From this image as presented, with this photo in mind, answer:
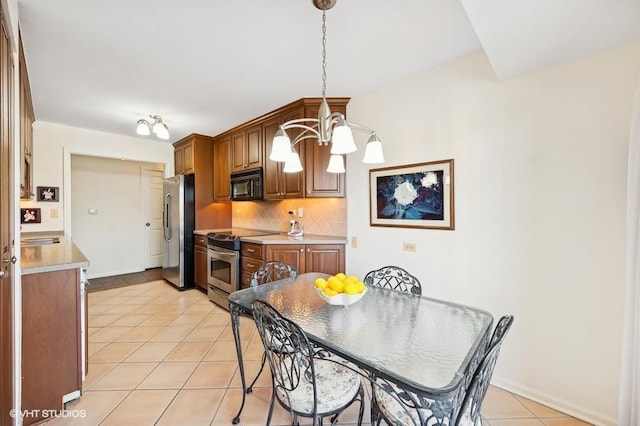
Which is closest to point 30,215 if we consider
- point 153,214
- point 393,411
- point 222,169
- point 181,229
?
point 181,229

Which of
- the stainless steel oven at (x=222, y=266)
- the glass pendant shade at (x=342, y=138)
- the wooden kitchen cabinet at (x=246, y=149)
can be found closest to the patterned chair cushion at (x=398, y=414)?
the glass pendant shade at (x=342, y=138)

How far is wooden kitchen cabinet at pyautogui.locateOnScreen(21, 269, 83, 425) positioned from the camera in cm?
160

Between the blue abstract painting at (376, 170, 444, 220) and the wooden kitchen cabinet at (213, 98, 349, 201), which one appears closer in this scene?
the blue abstract painting at (376, 170, 444, 220)

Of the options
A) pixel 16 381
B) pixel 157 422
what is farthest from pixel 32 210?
pixel 157 422

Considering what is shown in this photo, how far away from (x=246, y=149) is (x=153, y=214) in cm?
314

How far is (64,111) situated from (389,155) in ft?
12.4

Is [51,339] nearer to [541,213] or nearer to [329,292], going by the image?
[329,292]

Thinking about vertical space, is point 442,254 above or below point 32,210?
below

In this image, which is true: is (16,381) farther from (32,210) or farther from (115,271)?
(115,271)

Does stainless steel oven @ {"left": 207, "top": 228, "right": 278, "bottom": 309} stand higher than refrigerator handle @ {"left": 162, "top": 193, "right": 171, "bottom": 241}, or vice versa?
refrigerator handle @ {"left": 162, "top": 193, "right": 171, "bottom": 241}

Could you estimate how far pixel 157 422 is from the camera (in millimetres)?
1646

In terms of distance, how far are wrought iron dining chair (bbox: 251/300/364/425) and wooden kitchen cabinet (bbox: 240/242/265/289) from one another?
70.3 inches

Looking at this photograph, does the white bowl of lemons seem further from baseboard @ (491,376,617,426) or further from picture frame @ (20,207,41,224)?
picture frame @ (20,207,41,224)

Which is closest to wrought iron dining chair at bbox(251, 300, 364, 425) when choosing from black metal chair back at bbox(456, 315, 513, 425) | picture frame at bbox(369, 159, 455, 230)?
black metal chair back at bbox(456, 315, 513, 425)
